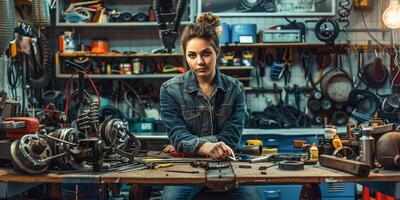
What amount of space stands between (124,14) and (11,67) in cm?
A: 123

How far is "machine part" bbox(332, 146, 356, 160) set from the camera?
6.37 feet

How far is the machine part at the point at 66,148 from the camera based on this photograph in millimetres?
1742

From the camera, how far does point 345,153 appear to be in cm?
195

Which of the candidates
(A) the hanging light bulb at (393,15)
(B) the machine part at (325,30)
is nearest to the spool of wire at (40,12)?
(B) the machine part at (325,30)

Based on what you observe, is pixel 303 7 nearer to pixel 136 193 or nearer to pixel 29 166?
pixel 136 193

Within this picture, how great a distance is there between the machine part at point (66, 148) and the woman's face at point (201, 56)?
27.5 inches

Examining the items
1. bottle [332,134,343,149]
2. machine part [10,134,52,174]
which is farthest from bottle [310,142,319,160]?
machine part [10,134,52,174]

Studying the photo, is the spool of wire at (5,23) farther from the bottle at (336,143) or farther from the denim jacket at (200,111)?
the bottle at (336,143)

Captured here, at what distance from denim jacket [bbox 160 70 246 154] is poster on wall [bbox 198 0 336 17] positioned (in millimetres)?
2567

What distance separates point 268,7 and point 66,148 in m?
3.47

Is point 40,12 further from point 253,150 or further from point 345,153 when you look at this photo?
point 345,153

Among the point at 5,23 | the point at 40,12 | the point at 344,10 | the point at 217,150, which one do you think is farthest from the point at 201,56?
the point at 344,10

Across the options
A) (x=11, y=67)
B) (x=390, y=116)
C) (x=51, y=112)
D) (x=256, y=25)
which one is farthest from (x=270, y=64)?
(x=51, y=112)

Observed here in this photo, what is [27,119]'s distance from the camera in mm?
1877
